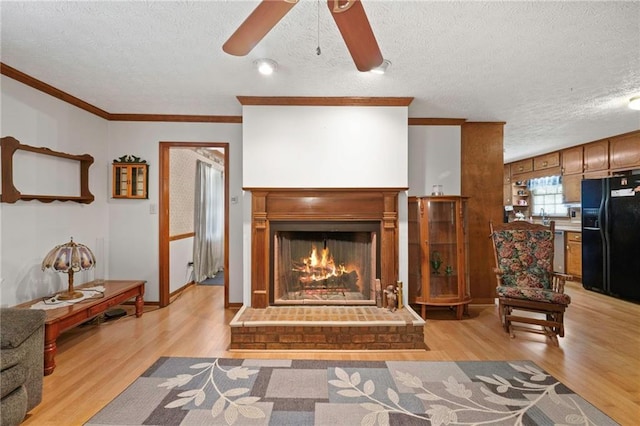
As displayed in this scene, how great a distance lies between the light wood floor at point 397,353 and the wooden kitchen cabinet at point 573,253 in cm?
138

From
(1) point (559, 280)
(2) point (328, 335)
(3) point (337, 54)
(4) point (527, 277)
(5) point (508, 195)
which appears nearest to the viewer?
(3) point (337, 54)

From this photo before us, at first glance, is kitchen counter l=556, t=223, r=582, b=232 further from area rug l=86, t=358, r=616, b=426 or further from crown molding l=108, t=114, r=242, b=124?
crown molding l=108, t=114, r=242, b=124

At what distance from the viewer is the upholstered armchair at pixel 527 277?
9.75 ft

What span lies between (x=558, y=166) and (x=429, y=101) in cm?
A: 403

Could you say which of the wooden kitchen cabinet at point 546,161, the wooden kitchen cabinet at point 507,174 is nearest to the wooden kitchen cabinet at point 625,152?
the wooden kitchen cabinet at point 546,161

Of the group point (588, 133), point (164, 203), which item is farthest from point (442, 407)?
point (588, 133)

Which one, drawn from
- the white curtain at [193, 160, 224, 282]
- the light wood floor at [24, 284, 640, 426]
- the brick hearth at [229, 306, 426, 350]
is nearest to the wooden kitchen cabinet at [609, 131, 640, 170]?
the light wood floor at [24, 284, 640, 426]

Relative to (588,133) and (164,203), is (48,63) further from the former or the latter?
(588,133)

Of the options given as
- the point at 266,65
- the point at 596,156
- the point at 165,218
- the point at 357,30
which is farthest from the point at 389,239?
the point at 596,156

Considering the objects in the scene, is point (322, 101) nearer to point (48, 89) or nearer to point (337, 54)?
point (337, 54)

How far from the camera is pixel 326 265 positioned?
11.2 ft

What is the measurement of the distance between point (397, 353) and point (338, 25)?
8.10ft

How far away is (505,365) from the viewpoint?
2438 mm

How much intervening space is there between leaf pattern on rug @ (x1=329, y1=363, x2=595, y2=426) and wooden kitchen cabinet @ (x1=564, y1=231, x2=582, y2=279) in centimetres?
378
